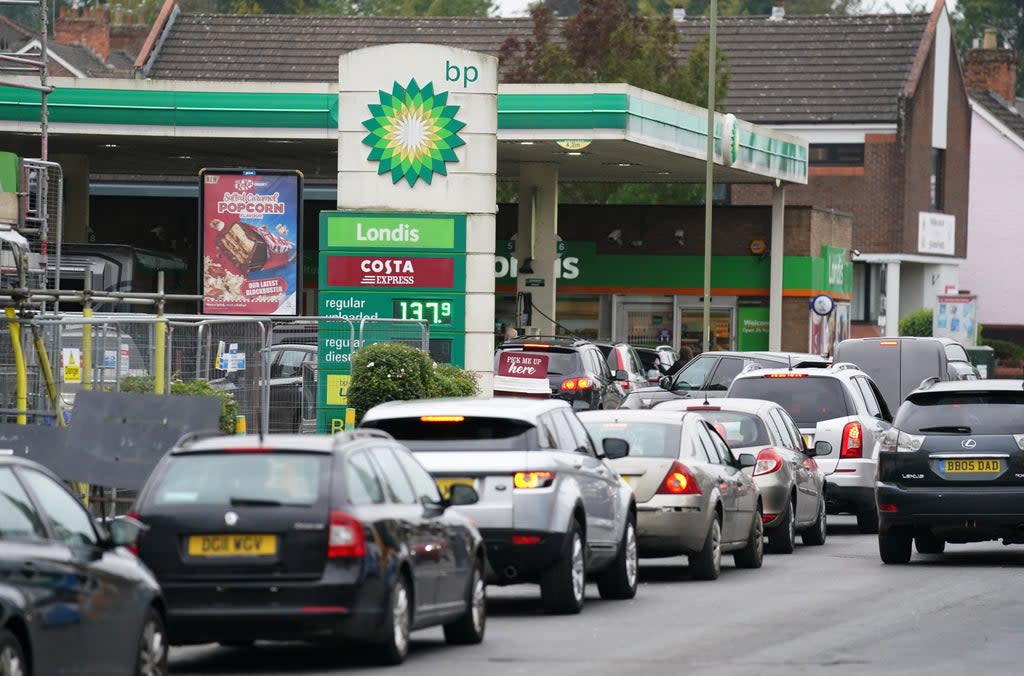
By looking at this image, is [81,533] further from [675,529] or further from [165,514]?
[675,529]

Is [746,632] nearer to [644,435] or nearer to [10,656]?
[644,435]

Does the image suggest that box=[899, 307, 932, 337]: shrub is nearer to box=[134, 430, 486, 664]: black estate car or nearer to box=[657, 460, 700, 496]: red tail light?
box=[657, 460, 700, 496]: red tail light

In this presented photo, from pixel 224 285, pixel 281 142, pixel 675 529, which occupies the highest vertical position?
pixel 281 142

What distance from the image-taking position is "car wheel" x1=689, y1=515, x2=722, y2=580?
17.7 meters

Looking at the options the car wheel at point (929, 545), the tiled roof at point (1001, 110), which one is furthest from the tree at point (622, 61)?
the car wheel at point (929, 545)

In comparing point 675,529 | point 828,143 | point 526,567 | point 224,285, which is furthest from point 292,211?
point 828,143

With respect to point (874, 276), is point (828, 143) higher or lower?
higher

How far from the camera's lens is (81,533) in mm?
9719

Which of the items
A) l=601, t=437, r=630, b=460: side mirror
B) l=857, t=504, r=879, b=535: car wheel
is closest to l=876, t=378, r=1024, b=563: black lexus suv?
l=601, t=437, r=630, b=460: side mirror

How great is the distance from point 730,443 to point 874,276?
43.3 m

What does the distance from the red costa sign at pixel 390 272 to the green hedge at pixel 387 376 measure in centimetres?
492

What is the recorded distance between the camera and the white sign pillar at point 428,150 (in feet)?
94.7

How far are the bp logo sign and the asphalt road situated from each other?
10970 millimetres

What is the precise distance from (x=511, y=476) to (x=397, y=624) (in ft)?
8.87
